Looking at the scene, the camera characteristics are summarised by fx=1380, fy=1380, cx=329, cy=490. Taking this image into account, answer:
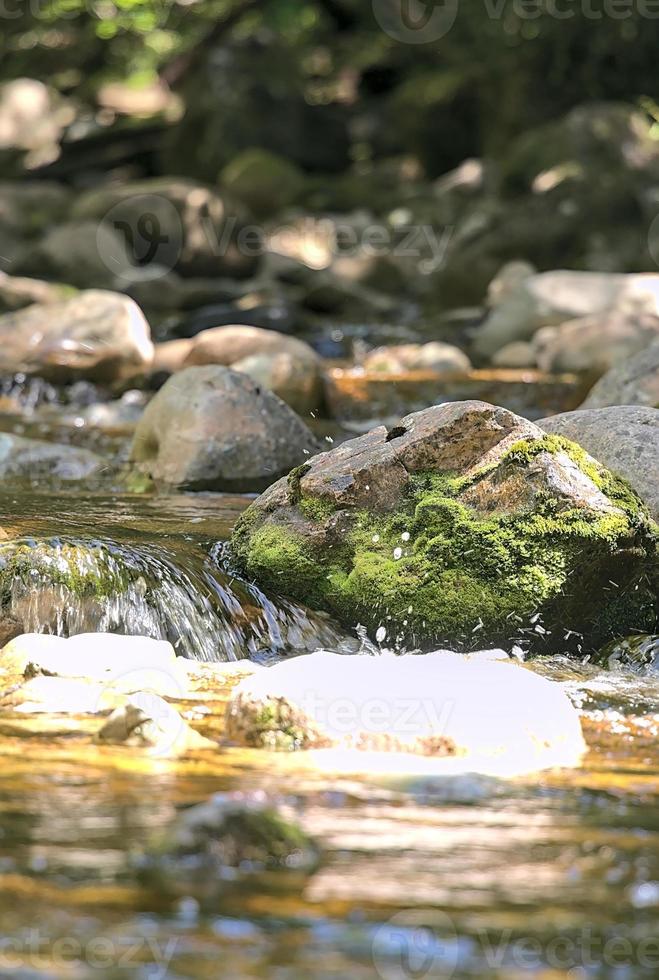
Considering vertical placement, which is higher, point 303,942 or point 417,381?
point 303,942

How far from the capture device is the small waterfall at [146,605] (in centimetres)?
571

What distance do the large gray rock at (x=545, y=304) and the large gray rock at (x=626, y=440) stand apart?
8120 mm

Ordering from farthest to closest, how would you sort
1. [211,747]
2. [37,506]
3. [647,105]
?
[647,105] → [37,506] → [211,747]

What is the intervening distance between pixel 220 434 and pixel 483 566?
3.10 m

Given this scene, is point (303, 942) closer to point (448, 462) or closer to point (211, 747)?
point (211, 747)

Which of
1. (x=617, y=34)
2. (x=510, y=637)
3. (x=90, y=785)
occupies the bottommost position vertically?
(x=510, y=637)

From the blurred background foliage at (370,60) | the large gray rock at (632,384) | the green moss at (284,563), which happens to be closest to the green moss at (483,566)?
the green moss at (284,563)

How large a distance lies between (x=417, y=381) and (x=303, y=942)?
10200mm

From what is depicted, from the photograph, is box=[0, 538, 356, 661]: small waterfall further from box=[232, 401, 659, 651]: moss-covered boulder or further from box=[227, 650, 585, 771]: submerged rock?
box=[227, 650, 585, 771]: submerged rock

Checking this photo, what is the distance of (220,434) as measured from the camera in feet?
27.8

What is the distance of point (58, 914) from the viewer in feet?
9.18

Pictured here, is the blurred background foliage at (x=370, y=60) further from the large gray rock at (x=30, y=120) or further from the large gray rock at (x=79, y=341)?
the large gray rock at (x=79, y=341)

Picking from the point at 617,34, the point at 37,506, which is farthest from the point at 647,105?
the point at 37,506

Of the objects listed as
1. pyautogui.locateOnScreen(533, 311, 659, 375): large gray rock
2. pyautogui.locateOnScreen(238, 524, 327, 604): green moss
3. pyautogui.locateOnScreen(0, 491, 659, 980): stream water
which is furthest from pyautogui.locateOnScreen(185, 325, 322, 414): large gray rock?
pyautogui.locateOnScreen(0, 491, 659, 980): stream water
